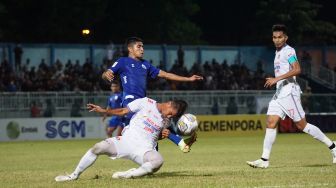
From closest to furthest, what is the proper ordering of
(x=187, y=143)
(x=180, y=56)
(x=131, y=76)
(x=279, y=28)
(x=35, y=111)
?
(x=187, y=143) → (x=131, y=76) → (x=279, y=28) → (x=35, y=111) → (x=180, y=56)

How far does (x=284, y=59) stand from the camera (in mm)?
16797

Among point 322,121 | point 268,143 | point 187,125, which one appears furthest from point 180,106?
point 322,121

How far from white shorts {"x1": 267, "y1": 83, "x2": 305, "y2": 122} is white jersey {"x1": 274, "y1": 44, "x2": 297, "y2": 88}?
1.57 feet

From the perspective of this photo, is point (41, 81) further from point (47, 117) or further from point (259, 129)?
point (259, 129)

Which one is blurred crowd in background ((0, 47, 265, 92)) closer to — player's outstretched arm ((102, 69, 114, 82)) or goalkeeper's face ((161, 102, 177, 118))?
player's outstretched arm ((102, 69, 114, 82))

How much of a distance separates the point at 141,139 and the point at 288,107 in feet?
13.5

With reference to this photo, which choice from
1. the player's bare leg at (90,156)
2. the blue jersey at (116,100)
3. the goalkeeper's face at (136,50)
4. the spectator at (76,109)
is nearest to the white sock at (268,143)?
the goalkeeper's face at (136,50)

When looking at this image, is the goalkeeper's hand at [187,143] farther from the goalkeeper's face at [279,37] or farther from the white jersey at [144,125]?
the goalkeeper's face at [279,37]

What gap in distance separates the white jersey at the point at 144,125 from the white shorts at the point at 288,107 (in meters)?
3.59

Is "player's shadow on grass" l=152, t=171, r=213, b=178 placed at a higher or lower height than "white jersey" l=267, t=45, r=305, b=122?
lower

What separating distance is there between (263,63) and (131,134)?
126ft

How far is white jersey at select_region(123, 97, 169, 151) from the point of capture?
1377 centimetres

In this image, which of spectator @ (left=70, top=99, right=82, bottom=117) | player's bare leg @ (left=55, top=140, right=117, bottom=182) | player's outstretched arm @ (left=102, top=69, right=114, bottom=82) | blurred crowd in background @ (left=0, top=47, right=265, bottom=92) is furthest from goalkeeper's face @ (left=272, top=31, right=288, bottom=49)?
blurred crowd in background @ (left=0, top=47, right=265, bottom=92)

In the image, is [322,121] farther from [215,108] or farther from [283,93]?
[283,93]
